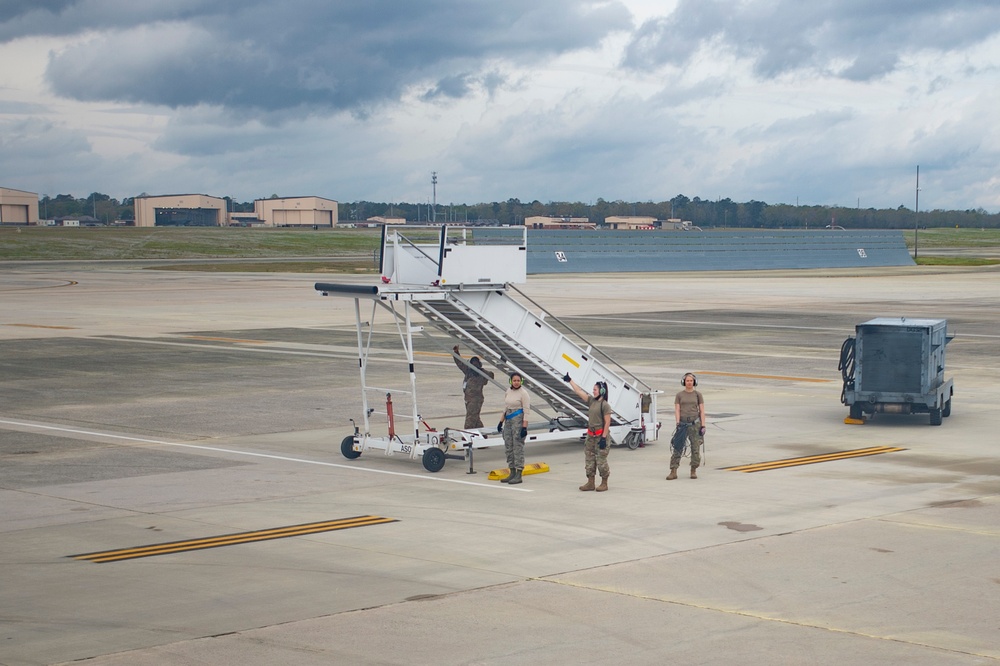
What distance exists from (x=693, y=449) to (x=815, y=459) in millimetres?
3003

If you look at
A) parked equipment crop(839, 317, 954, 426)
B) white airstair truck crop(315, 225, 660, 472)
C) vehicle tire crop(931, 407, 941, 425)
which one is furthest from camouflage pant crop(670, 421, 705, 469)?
vehicle tire crop(931, 407, 941, 425)

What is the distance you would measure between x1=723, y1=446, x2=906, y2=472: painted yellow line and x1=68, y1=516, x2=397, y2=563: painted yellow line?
731 cm

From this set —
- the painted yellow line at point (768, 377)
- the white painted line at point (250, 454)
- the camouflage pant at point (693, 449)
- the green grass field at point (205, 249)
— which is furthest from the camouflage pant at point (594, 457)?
the green grass field at point (205, 249)

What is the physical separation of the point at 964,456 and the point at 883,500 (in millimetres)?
4878

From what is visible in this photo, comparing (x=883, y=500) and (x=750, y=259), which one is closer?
(x=883, y=500)

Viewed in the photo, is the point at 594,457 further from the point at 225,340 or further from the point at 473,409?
the point at 225,340

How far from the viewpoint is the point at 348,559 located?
1463cm

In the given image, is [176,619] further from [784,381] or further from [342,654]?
[784,381]

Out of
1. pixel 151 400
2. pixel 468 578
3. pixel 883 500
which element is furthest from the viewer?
pixel 151 400

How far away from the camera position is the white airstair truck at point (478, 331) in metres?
21.4

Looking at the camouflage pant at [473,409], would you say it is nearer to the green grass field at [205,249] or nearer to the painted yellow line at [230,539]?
the painted yellow line at [230,539]

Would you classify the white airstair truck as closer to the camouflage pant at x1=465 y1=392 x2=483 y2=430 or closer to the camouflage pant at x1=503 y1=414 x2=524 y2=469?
the camouflage pant at x1=465 y1=392 x2=483 y2=430

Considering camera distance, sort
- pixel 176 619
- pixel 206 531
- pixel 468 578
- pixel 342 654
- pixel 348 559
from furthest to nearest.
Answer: pixel 206 531, pixel 348 559, pixel 468 578, pixel 176 619, pixel 342 654

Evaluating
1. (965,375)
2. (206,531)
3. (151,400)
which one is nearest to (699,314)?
(965,375)
